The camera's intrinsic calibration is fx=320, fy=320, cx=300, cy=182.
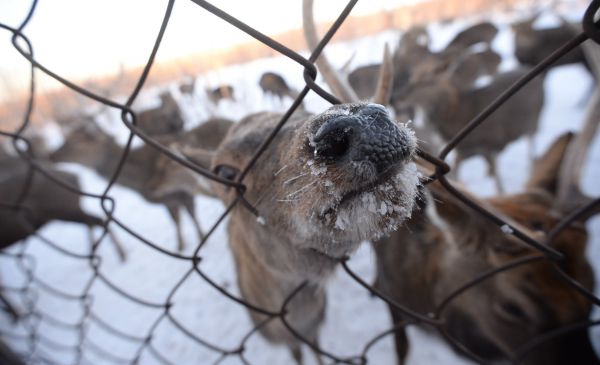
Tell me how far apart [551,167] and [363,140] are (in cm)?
244

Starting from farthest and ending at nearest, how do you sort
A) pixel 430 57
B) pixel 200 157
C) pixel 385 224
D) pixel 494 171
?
pixel 430 57 < pixel 494 171 < pixel 200 157 < pixel 385 224

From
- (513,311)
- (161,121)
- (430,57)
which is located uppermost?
(430,57)

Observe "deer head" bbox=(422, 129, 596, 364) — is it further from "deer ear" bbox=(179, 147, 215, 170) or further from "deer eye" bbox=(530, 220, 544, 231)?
"deer ear" bbox=(179, 147, 215, 170)

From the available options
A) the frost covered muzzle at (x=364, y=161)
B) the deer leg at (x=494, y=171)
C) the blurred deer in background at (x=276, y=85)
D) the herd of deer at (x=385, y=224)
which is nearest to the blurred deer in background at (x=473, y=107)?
the deer leg at (x=494, y=171)

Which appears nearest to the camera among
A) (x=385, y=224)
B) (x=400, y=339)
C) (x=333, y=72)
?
(x=385, y=224)

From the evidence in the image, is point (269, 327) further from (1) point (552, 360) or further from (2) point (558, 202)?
(2) point (558, 202)

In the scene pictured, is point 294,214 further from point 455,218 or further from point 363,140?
point 455,218

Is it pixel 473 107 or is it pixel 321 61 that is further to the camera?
pixel 473 107

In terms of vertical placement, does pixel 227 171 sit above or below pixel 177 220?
below

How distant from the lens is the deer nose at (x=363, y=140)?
65 centimetres

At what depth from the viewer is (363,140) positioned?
2.13 feet

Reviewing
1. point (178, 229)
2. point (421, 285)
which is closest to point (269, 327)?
point (421, 285)

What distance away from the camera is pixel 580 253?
1.75 meters

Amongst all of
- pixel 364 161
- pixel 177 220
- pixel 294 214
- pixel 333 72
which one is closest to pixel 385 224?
pixel 364 161
